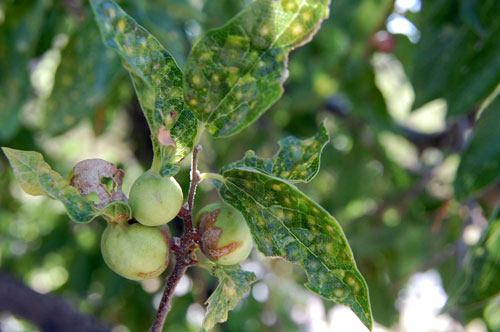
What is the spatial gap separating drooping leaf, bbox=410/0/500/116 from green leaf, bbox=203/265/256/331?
2.83 ft

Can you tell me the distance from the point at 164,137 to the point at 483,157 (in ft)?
2.74

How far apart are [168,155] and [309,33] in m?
0.23

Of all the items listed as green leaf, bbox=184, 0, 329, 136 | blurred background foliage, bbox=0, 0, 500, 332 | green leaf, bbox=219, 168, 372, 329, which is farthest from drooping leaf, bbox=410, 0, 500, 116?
green leaf, bbox=219, 168, 372, 329

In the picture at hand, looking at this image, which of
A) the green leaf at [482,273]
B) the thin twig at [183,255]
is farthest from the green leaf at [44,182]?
the green leaf at [482,273]

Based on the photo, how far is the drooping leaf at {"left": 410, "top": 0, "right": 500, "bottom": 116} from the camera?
128cm

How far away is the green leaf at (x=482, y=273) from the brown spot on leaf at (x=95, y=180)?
75 cm

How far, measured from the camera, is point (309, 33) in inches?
27.4

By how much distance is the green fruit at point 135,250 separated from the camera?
633mm

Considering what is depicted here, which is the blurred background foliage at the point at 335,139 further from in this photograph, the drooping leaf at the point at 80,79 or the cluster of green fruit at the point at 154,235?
the cluster of green fruit at the point at 154,235

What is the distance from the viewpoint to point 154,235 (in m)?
0.65

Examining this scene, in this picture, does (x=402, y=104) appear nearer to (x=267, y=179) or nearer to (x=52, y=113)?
(x=52, y=113)

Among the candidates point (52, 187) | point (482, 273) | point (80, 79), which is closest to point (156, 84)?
point (52, 187)

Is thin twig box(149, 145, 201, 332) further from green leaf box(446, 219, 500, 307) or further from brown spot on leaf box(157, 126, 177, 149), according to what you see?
green leaf box(446, 219, 500, 307)

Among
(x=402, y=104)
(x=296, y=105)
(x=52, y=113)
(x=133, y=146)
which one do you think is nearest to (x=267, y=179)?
(x=52, y=113)
